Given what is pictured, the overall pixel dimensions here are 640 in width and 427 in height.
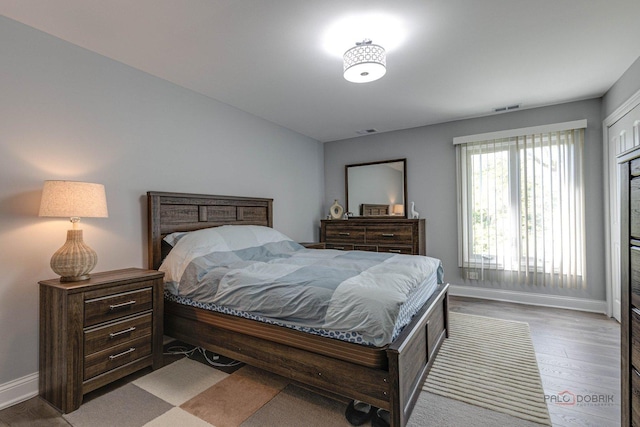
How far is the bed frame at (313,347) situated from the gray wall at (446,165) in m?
1.86

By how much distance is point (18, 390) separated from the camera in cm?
194

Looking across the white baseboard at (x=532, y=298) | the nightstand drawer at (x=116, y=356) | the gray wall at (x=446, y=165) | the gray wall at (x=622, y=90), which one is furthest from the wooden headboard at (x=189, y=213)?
the gray wall at (x=622, y=90)

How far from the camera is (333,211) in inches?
198

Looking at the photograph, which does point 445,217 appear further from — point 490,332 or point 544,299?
point 490,332

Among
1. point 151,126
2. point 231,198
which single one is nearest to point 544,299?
point 231,198

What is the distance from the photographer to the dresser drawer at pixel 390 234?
13.6 ft

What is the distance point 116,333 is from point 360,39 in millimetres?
2672

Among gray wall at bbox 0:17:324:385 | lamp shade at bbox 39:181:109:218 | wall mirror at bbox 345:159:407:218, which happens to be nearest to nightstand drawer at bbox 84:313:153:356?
gray wall at bbox 0:17:324:385

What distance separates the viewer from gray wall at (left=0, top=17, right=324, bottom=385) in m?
1.96

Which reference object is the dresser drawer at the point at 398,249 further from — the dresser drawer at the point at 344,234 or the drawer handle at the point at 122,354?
the drawer handle at the point at 122,354

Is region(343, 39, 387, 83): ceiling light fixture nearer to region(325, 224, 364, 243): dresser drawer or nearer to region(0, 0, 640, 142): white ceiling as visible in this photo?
region(0, 0, 640, 142): white ceiling

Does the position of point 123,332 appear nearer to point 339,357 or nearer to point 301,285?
point 301,285

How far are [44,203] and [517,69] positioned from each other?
382 centimetres

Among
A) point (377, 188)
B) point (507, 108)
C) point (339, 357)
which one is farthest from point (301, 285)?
point (507, 108)
